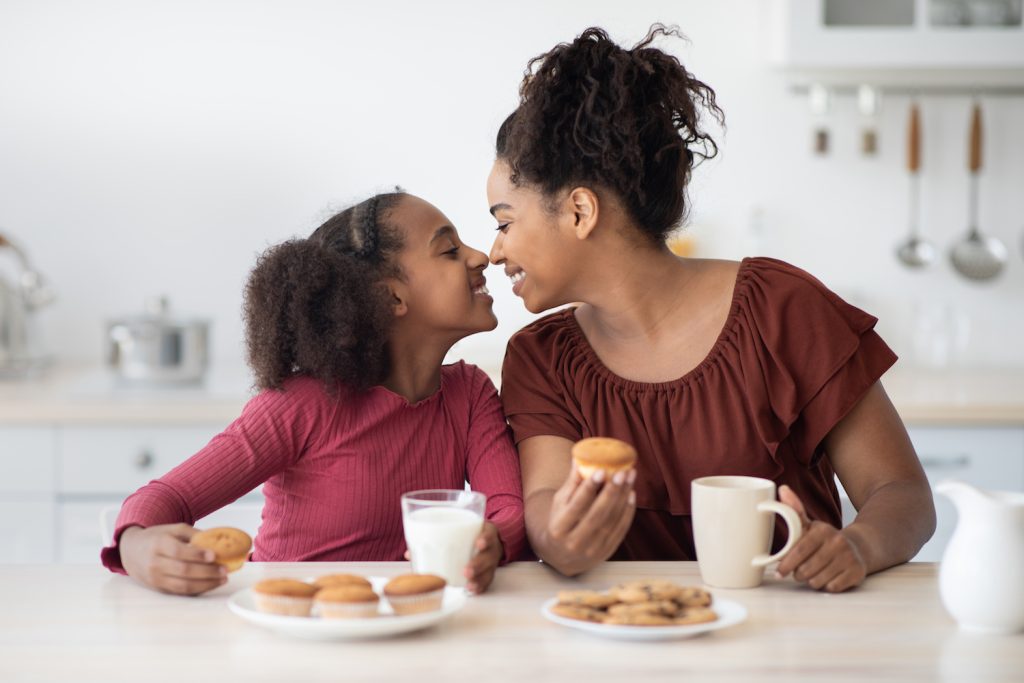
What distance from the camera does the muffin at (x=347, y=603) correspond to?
1.01 metres

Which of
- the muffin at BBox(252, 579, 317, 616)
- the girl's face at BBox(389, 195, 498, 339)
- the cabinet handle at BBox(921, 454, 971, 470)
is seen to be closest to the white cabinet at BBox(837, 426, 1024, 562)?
the cabinet handle at BBox(921, 454, 971, 470)

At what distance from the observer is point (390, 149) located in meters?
3.11

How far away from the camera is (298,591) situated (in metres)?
1.02

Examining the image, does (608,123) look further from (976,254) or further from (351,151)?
(976,254)

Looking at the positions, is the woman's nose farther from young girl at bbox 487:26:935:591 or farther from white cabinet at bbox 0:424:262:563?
white cabinet at bbox 0:424:262:563

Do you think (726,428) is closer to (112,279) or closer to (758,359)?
(758,359)

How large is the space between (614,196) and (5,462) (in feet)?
5.10

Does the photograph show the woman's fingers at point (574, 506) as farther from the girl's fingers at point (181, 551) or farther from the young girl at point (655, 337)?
the girl's fingers at point (181, 551)

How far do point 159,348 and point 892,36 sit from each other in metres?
1.83

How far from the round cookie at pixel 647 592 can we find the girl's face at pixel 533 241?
2.03ft

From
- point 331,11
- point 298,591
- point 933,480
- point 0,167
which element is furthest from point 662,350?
point 0,167

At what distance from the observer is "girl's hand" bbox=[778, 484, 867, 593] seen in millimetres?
1163

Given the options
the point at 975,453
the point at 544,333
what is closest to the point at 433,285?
the point at 544,333

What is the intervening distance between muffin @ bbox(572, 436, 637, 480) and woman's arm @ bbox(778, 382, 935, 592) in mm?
170
